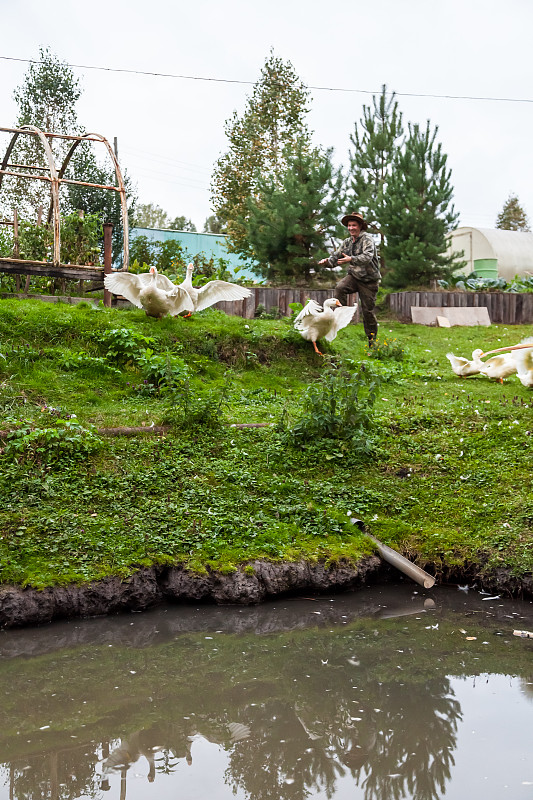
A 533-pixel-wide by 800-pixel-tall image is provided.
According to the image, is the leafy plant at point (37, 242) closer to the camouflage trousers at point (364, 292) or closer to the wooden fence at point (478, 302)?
the camouflage trousers at point (364, 292)

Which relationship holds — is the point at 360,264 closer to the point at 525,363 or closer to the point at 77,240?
the point at 525,363

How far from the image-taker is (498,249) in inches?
974

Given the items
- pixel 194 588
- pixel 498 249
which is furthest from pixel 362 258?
pixel 498 249

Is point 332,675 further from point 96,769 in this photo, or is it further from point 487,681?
point 96,769

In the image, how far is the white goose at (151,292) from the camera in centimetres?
1037

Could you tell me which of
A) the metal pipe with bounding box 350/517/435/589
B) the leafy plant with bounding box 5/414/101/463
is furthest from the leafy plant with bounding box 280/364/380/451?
the leafy plant with bounding box 5/414/101/463

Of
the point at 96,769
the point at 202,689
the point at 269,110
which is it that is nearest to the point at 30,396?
the point at 202,689

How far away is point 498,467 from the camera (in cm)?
719

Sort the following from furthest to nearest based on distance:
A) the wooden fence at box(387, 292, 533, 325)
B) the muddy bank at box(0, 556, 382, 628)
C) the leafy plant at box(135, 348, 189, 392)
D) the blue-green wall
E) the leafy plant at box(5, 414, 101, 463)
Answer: the blue-green wall, the wooden fence at box(387, 292, 533, 325), the leafy plant at box(135, 348, 189, 392), the leafy plant at box(5, 414, 101, 463), the muddy bank at box(0, 556, 382, 628)

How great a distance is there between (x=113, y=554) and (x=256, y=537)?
113 cm

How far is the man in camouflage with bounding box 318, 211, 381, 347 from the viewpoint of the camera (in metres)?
11.7

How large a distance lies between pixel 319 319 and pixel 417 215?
28.3ft

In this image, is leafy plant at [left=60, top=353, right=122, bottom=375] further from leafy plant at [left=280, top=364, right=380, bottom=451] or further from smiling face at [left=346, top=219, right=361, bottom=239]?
smiling face at [left=346, top=219, right=361, bottom=239]

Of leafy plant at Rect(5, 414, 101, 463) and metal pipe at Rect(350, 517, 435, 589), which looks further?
leafy plant at Rect(5, 414, 101, 463)
